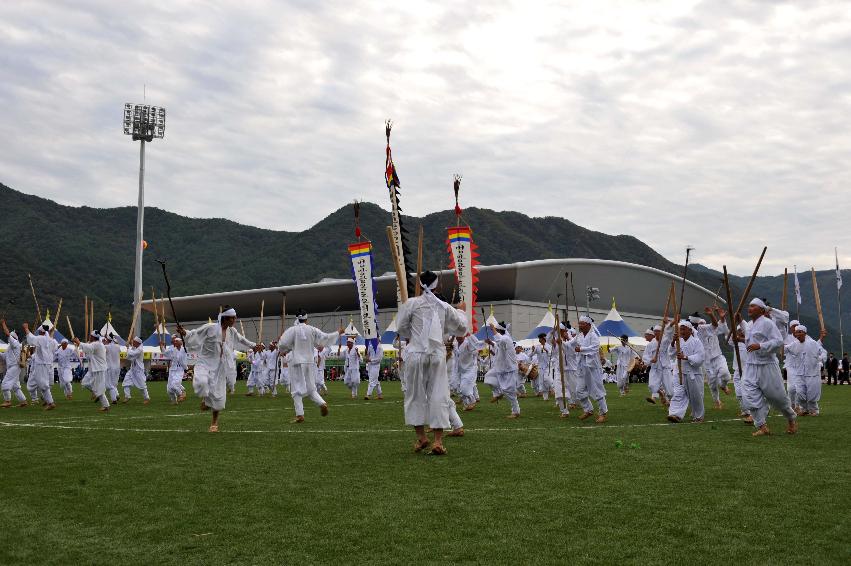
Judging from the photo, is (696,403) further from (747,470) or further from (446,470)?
(446,470)

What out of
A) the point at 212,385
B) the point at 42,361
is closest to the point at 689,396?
the point at 212,385

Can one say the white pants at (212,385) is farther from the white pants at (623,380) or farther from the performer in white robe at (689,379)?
the white pants at (623,380)

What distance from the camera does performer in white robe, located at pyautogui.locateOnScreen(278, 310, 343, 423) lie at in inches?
574

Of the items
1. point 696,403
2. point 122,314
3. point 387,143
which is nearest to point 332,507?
point 387,143

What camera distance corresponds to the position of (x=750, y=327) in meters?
11.9

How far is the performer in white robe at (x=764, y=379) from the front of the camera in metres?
11.3

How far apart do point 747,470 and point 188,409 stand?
13.6m

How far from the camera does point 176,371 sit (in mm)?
23484

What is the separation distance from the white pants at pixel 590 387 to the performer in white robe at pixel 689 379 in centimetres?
124

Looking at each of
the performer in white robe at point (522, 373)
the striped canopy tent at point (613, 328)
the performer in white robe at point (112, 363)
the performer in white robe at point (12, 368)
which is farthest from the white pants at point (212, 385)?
the striped canopy tent at point (613, 328)

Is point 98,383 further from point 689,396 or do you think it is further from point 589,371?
point 689,396

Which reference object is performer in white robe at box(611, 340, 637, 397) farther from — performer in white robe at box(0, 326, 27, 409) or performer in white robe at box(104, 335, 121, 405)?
performer in white robe at box(0, 326, 27, 409)

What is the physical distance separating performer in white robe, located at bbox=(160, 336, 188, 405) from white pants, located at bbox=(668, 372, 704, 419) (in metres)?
13.7

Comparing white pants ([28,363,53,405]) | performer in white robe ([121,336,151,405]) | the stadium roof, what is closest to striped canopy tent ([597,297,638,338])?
the stadium roof
